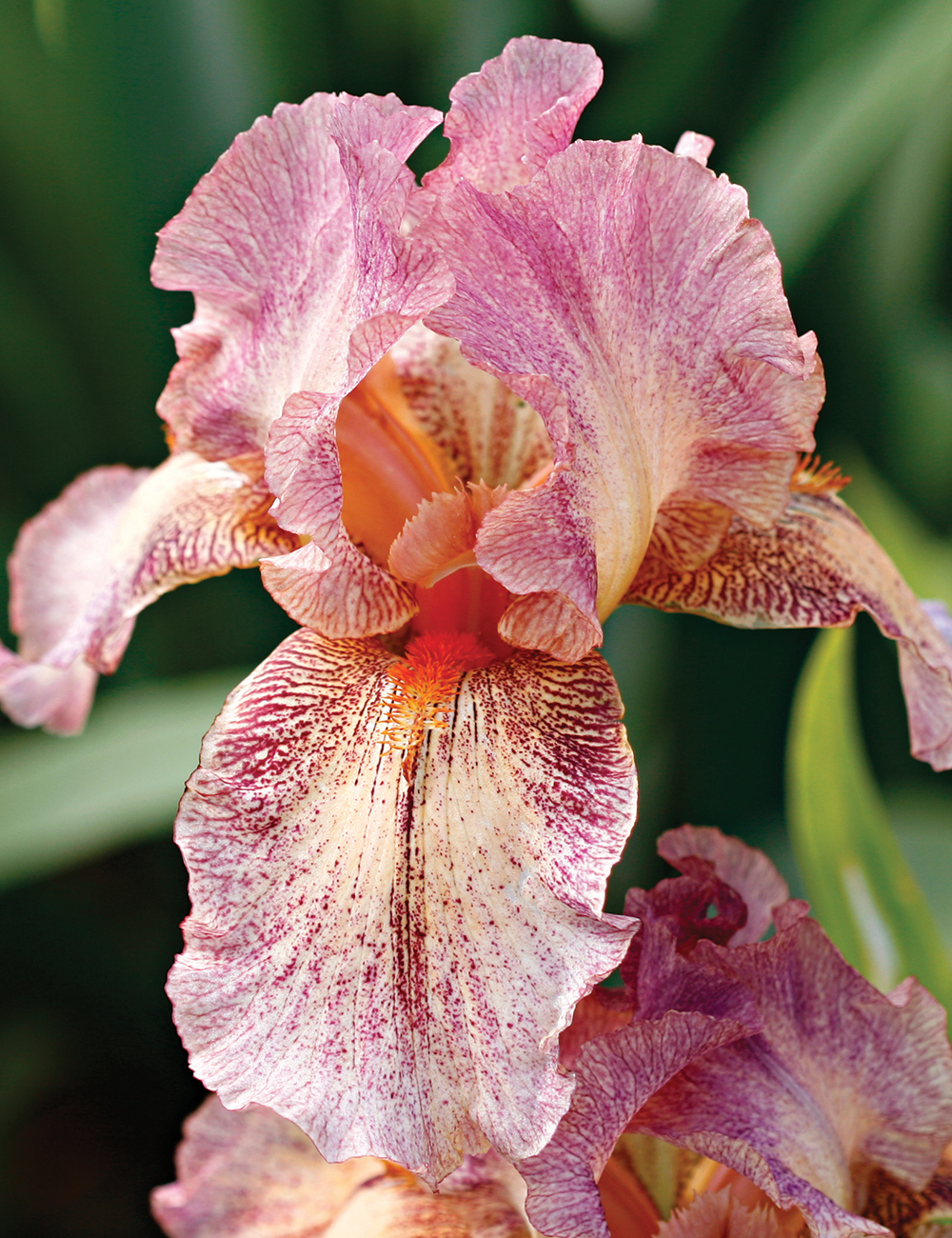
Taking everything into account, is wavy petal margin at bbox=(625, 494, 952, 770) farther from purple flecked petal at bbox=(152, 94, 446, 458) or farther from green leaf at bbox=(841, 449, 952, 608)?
green leaf at bbox=(841, 449, 952, 608)

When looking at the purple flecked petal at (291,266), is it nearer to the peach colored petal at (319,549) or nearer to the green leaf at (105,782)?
the peach colored petal at (319,549)

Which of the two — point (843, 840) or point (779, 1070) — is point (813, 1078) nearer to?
point (779, 1070)

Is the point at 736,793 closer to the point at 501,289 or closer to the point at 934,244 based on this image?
the point at 934,244

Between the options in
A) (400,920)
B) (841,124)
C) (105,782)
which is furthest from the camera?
(841,124)

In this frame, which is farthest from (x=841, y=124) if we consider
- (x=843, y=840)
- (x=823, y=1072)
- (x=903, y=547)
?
(x=823, y=1072)

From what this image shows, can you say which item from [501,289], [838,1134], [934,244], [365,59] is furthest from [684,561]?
[934,244]

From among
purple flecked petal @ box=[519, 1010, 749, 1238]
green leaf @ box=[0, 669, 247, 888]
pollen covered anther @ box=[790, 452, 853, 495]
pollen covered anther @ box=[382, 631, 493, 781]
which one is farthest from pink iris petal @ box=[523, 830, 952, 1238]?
green leaf @ box=[0, 669, 247, 888]
